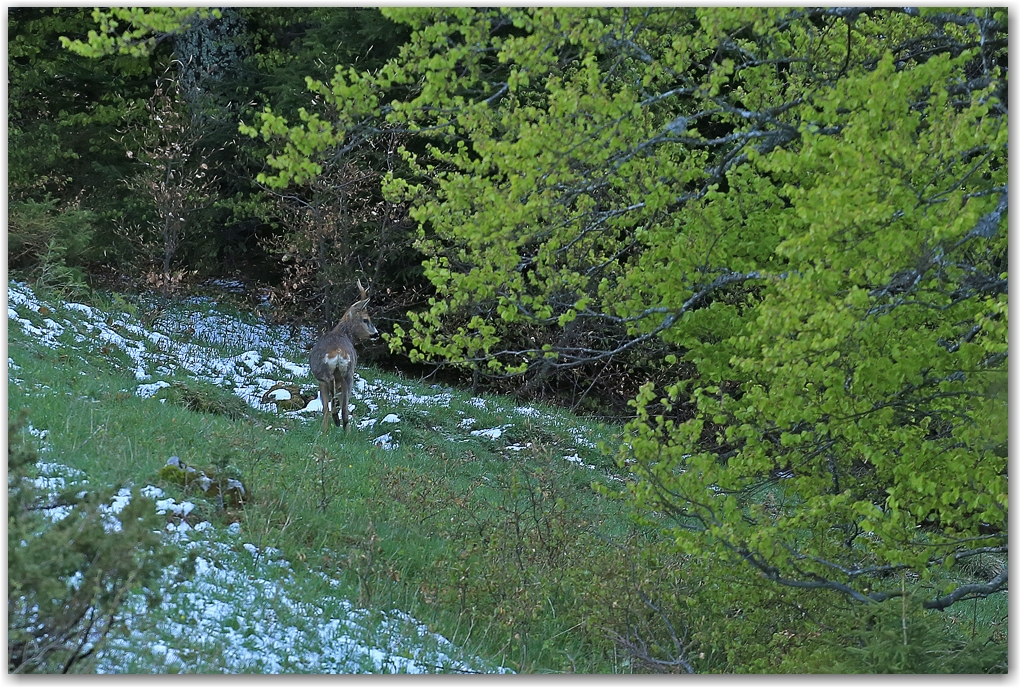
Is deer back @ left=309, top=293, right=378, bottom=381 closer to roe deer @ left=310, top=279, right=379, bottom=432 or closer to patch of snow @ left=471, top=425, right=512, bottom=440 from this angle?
roe deer @ left=310, top=279, right=379, bottom=432

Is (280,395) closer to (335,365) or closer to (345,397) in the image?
(345,397)

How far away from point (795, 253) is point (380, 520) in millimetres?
3956

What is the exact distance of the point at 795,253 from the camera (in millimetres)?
6281

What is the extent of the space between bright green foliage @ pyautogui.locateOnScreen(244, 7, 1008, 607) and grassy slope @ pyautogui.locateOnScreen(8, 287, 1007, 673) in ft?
2.90

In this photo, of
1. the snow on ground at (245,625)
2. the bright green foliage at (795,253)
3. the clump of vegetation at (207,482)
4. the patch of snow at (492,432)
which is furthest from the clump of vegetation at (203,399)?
the snow on ground at (245,625)

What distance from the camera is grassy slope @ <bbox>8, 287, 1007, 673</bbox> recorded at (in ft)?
22.6

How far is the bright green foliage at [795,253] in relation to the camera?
20.1 ft

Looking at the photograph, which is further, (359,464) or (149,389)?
(149,389)

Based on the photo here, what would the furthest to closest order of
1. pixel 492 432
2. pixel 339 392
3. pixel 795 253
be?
pixel 492 432 < pixel 339 392 < pixel 795 253

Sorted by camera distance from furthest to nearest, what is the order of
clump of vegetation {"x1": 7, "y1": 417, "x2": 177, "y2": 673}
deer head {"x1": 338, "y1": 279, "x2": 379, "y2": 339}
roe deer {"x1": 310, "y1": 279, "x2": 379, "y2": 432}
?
deer head {"x1": 338, "y1": 279, "x2": 379, "y2": 339}
roe deer {"x1": 310, "y1": 279, "x2": 379, "y2": 432}
clump of vegetation {"x1": 7, "y1": 417, "x2": 177, "y2": 673}

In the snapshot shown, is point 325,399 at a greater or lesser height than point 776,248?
lesser

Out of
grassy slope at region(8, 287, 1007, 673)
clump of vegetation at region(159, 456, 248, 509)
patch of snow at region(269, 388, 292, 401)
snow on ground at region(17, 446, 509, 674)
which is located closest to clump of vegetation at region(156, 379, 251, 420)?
grassy slope at region(8, 287, 1007, 673)

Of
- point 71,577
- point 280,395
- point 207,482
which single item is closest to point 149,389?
point 280,395

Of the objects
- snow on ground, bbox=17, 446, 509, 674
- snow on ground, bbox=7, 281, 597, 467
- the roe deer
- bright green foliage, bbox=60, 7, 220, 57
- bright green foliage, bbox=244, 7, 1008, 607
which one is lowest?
snow on ground, bbox=7, 281, 597, 467
